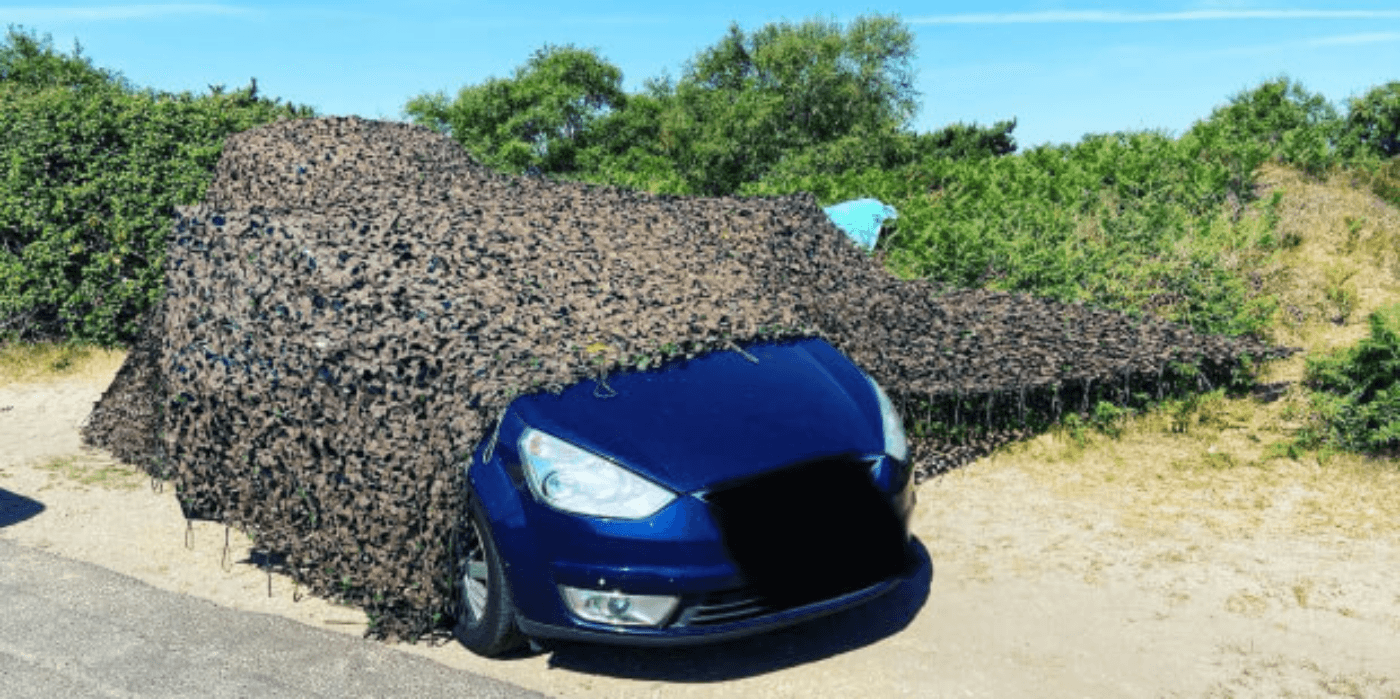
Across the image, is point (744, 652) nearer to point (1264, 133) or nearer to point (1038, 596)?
point (1038, 596)

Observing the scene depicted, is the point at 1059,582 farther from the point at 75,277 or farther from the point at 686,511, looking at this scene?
the point at 75,277

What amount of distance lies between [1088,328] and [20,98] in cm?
1072

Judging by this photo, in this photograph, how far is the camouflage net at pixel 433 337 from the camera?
210 inches

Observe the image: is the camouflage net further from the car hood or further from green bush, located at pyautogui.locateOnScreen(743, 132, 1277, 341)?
green bush, located at pyautogui.locateOnScreen(743, 132, 1277, 341)

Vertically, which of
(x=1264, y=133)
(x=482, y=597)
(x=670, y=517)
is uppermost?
(x=1264, y=133)

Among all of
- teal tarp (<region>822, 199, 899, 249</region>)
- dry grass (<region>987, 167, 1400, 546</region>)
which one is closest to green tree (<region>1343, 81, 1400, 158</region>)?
teal tarp (<region>822, 199, 899, 249</region>)

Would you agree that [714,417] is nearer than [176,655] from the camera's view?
Yes

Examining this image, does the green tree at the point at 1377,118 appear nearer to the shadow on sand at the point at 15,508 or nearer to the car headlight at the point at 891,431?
the car headlight at the point at 891,431

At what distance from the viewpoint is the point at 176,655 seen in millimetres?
5297

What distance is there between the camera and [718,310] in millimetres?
6062

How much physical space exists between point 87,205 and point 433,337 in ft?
27.5

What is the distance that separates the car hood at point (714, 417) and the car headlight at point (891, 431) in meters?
0.04

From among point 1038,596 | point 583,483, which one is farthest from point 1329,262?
point 583,483

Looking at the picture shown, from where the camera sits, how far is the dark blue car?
4.67 metres
